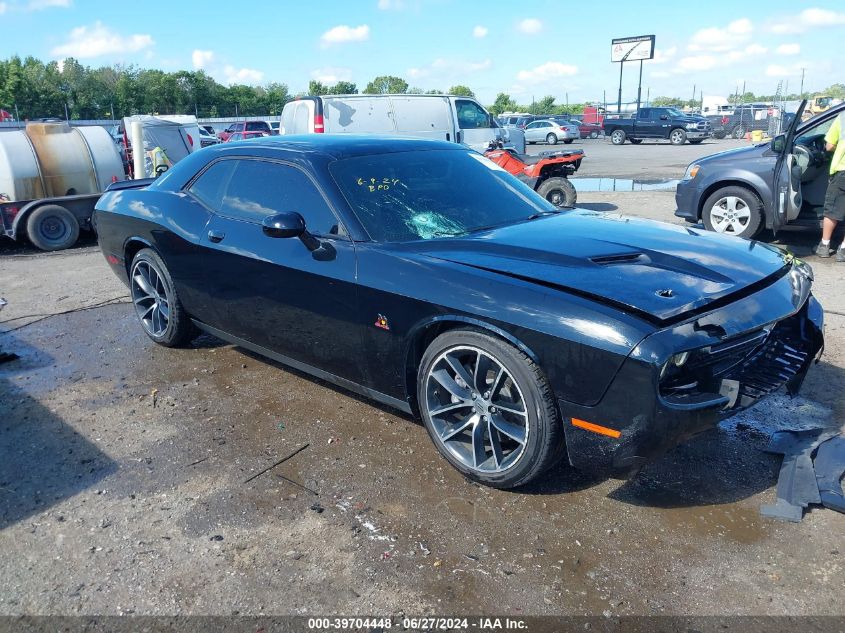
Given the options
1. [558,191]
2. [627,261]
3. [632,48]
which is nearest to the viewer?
[627,261]

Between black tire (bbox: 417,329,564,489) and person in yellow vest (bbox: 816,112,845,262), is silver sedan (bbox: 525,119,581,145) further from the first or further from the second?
black tire (bbox: 417,329,564,489)

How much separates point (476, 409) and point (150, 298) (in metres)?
3.22

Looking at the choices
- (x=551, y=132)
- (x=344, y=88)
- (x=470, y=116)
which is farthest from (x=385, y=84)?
(x=470, y=116)

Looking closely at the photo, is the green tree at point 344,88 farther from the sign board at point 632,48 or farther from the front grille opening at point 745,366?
the front grille opening at point 745,366

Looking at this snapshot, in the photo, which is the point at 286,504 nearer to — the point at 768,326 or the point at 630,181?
the point at 768,326

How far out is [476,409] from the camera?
120 inches

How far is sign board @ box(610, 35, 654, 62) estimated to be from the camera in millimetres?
56625

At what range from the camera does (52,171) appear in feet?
32.6

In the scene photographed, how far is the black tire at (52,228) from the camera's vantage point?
31.1 ft

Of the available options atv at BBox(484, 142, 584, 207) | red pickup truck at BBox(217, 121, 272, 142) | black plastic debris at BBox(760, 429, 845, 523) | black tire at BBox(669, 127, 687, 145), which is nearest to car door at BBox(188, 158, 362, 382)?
black plastic debris at BBox(760, 429, 845, 523)

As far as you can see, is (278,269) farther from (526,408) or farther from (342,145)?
(526,408)

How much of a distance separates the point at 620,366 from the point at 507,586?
930mm

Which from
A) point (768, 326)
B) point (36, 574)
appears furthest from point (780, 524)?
point (36, 574)

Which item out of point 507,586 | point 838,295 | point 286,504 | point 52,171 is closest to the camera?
point 507,586
